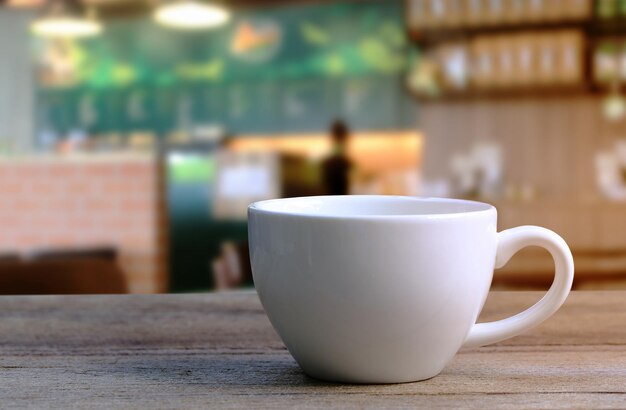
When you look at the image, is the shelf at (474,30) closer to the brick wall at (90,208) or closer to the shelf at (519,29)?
the shelf at (519,29)

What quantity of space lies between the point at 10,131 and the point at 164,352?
6980mm

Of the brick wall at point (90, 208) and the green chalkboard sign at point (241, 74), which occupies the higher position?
the green chalkboard sign at point (241, 74)

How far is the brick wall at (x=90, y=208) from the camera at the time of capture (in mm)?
2914

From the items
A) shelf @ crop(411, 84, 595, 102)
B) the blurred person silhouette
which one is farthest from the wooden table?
the blurred person silhouette

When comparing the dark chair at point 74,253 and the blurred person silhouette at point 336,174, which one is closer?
the dark chair at point 74,253

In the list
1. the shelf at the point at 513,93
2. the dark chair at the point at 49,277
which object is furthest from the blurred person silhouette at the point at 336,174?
the dark chair at the point at 49,277

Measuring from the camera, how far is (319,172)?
15.8 ft

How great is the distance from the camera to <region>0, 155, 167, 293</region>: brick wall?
2914mm

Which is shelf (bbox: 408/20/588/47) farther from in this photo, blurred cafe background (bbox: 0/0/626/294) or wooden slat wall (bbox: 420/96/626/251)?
wooden slat wall (bbox: 420/96/626/251)

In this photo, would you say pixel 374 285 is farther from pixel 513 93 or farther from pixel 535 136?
pixel 535 136

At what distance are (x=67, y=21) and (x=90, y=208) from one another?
2.82m

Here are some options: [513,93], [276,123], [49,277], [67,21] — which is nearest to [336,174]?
[513,93]

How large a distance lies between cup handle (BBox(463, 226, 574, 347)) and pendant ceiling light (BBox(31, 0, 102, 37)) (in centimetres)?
459

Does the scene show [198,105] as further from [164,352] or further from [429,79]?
[164,352]
